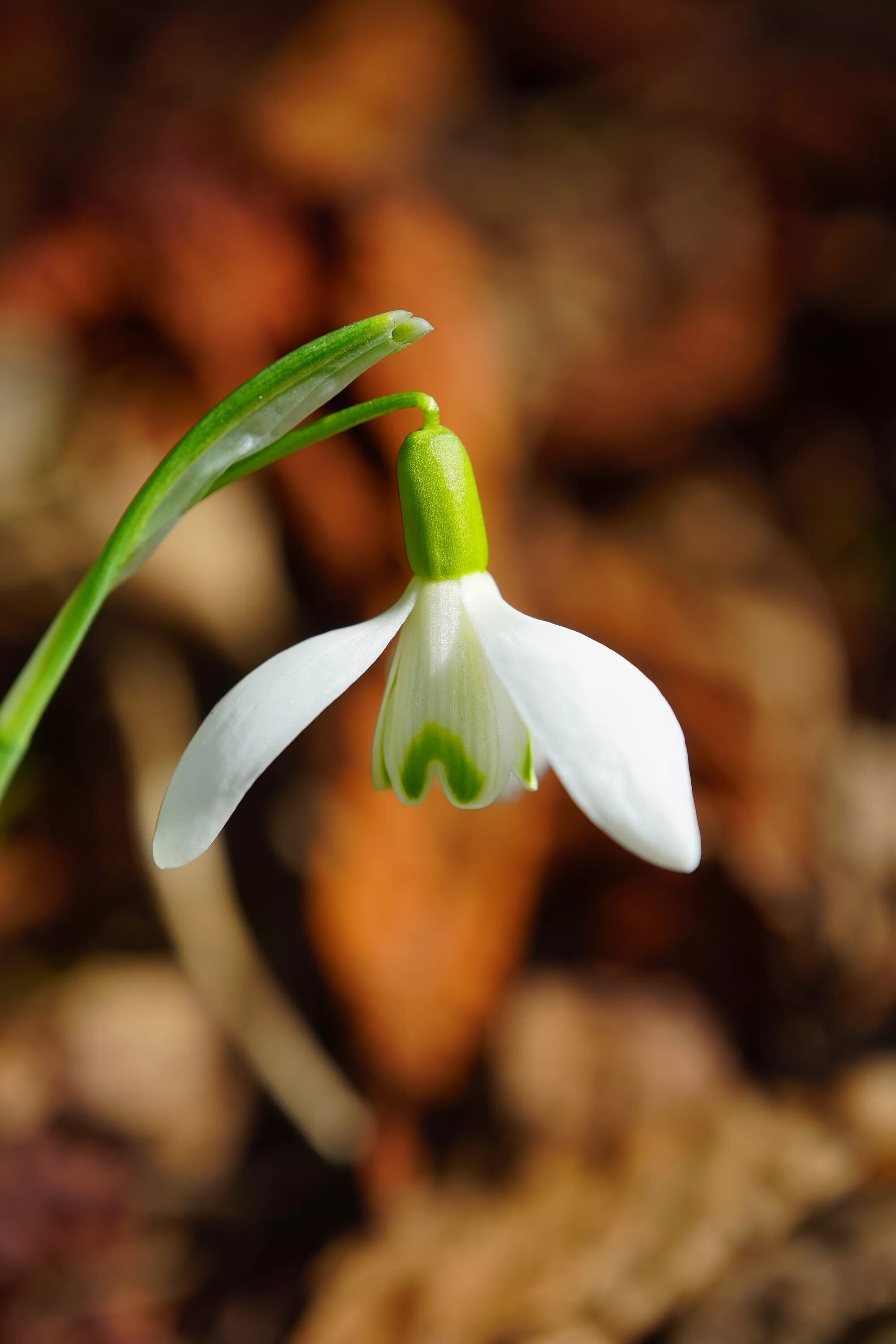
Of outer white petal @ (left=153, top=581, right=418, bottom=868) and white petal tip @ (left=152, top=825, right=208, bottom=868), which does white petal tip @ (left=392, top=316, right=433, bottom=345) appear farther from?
white petal tip @ (left=152, top=825, right=208, bottom=868)

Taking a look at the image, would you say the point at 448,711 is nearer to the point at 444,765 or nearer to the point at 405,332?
the point at 444,765

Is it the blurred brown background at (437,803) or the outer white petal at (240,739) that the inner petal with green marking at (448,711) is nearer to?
the outer white petal at (240,739)

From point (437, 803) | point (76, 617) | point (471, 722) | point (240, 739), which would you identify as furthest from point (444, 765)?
point (437, 803)

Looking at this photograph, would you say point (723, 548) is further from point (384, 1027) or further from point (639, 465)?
point (384, 1027)

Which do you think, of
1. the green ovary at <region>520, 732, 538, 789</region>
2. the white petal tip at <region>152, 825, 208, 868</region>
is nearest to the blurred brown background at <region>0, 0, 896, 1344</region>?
the green ovary at <region>520, 732, 538, 789</region>

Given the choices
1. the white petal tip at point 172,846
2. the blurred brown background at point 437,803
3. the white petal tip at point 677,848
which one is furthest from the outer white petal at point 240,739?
the blurred brown background at point 437,803

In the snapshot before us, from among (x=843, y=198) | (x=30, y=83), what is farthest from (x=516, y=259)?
(x=30, y=83)

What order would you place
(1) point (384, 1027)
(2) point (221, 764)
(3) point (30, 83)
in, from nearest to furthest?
(2) point (221, 764) → (1) point (384, 1027) → (3) point (30, 83)
